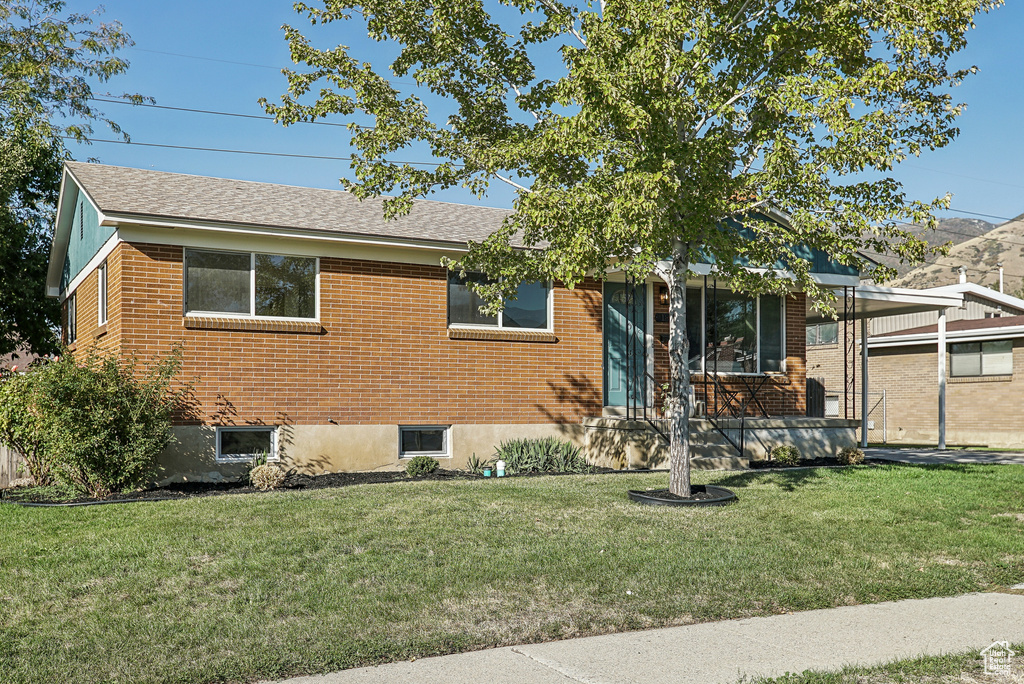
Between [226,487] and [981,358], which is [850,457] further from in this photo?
[981,358]

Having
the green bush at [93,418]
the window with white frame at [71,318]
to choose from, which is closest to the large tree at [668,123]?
the green bush at [93,418]

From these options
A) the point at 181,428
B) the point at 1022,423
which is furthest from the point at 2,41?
the point at 1022,423

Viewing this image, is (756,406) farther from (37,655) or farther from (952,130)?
(37,655)

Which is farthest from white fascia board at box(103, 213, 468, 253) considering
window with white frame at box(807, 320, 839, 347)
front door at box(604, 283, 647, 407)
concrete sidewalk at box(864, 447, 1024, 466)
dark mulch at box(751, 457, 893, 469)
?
window with white frame at box(807, 320, 839, 347)

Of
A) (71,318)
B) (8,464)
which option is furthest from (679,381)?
(71,318)

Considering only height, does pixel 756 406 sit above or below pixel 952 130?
below

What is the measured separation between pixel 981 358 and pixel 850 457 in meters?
12.9

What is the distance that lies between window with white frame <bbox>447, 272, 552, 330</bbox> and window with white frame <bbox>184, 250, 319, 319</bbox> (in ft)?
7.26

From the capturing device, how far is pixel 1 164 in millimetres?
19781

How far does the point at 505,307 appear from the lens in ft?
46.2

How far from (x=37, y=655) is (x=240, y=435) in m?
7.53

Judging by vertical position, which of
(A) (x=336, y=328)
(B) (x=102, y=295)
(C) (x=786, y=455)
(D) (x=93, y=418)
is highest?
(B) (x=102, y=295)

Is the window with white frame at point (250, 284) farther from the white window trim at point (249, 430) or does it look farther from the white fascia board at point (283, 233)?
the white window trim at point (249, 430)

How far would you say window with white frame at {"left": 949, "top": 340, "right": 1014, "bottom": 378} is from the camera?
23734 mm
